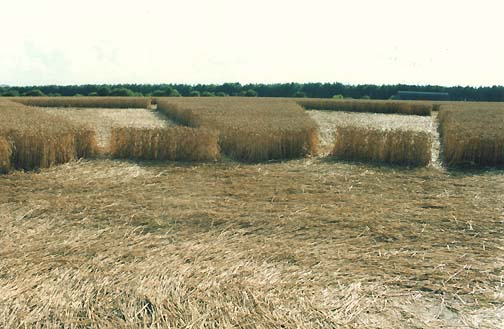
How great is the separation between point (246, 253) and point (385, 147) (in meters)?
6.86

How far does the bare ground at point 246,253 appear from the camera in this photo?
3.67 m

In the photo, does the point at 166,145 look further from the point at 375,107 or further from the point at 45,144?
the point at 375,107

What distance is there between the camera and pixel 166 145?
10.3m

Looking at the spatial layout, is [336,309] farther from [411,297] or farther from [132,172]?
[132,172]

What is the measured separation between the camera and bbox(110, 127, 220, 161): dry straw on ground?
10289 millimetres

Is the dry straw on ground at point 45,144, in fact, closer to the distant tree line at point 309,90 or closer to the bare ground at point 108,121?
the bare ground at point 108,121

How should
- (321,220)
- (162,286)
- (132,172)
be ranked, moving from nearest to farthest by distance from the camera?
(162,286)
(321,220)
(132,172)

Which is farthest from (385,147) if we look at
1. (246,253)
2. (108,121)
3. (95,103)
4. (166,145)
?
(95,103)

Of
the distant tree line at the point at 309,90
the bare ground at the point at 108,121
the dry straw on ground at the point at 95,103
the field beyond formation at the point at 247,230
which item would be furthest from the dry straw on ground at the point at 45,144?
the distant tree line at the point at 309,90

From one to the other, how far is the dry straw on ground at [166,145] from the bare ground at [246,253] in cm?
208

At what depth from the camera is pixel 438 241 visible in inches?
211

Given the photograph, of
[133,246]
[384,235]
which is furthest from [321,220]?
[133,246]

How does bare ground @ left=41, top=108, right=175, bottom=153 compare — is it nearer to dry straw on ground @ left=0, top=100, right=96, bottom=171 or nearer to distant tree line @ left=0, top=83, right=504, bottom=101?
dry straw on ground @ left=0, top=100, right=96, bottom=171

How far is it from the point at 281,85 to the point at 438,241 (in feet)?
232
